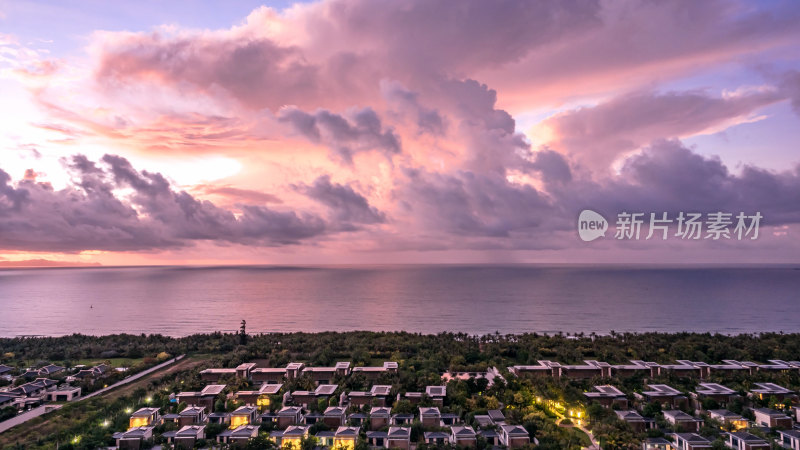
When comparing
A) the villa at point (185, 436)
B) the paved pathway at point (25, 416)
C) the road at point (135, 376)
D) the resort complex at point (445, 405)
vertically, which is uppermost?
the resort complex at point (445, 405)

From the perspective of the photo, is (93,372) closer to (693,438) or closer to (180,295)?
(693,438)

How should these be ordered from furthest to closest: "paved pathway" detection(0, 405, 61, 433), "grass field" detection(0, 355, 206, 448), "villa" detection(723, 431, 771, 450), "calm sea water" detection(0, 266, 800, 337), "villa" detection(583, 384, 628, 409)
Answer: "calm sea water" detection(0, 266, 800, 337) < "villa" detection(583, 384, 628, 409) < "paved pathway" detection(0, 405, 61, 433) < "grass field" detection(0, 355, 206, 448) < "villa" detection(723, 431, 771, 450)

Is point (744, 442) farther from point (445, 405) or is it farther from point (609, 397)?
point (445, 405)

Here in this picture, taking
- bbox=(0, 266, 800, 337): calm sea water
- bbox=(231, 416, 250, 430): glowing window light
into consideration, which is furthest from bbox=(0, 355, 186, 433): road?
bbox=(0, 266, 800, 337): calm sea water

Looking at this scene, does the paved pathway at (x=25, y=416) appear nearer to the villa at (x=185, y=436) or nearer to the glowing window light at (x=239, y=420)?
the villa at (x=185, y=436)

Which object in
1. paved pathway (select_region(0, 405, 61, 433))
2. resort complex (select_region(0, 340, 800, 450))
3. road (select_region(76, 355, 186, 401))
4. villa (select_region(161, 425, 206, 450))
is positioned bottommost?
paved pathway (select_region(0, 405, 61, 433))

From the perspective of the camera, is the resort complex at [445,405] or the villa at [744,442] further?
the resort complex at [445,405]

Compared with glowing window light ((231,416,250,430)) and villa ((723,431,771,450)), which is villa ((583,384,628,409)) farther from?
glowing window light ((231,416,250,430))

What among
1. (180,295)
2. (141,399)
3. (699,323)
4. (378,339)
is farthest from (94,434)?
(180,295)

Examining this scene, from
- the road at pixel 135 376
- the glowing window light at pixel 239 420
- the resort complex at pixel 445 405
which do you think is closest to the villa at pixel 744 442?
the resort complex at pixel 445 405

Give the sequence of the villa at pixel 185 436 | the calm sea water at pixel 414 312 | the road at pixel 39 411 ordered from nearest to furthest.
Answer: the villa at pixel 185 436 → the road at pixel 39 411 → the calm sea water at pixel 414 312

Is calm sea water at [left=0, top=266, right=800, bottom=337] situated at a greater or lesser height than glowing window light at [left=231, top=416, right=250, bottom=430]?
greater
